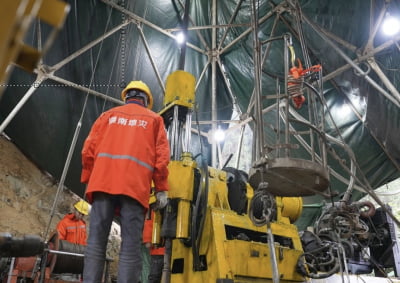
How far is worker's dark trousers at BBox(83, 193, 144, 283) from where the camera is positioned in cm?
261

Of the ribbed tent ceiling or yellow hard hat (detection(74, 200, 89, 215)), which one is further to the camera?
yellow hard hat (detection(74, 200, 89, 215))

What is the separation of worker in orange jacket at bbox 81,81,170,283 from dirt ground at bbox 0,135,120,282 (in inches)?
143

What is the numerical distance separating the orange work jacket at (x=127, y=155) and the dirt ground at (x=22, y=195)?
355 cm

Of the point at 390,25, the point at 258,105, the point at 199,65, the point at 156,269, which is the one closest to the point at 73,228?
the point at 156,269

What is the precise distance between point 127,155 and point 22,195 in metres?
4.33

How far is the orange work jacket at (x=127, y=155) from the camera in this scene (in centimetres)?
279

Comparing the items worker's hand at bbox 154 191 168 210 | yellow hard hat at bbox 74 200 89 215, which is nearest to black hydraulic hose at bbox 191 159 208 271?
worker's hand at bbox 154 191 168 210

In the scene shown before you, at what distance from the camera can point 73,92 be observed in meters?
6.41

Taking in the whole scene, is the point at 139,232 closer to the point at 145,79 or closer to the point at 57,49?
the point at 57,49

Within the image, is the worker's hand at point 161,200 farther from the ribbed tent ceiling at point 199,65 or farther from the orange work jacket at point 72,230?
the orange work jacket at point 72,230

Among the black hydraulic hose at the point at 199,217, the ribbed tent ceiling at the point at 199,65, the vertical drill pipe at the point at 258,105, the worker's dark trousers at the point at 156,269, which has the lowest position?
the worker's dark trousers at the point at 156,269

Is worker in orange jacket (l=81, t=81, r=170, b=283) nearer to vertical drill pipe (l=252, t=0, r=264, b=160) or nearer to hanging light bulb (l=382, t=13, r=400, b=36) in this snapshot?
vertical drill pipe (l=252, t=0, r=264, b=160)

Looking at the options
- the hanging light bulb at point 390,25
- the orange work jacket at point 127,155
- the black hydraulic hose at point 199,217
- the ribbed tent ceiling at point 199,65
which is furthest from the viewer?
the ribbed tent ceiling at point 199,65

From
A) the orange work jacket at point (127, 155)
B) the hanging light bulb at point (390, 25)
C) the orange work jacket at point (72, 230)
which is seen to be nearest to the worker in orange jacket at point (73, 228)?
the orange work jacket at point (72, 230)
